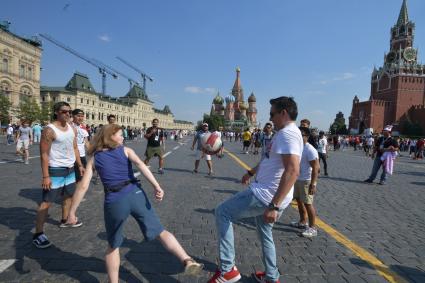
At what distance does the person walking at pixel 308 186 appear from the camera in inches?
191

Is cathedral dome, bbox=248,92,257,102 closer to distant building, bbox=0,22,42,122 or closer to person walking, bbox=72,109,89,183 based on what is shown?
distant building, bbox=0,22,42,122

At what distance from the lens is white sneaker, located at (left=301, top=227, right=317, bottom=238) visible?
15.4 feet

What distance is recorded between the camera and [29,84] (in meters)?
51.4

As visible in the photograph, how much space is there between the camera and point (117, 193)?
117 inches

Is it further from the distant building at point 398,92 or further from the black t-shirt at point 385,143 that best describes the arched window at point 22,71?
the distant building at point 398,92

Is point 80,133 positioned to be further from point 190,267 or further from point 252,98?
point 252,98

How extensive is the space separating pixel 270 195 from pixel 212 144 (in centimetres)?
678

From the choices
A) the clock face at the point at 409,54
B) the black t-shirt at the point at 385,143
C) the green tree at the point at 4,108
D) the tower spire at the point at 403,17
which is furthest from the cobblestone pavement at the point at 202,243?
the tower spire at the point at 403,17

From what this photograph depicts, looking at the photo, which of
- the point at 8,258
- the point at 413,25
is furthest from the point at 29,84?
the point at 413,25

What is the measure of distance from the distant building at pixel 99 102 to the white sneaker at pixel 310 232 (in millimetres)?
78943

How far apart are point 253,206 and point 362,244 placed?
2362mm

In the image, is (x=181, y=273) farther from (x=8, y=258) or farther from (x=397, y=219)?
(x=397, y=219)

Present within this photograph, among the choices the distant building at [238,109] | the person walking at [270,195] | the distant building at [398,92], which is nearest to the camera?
the person walking at [270,195]

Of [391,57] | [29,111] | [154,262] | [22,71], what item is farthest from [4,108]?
[391,57]
